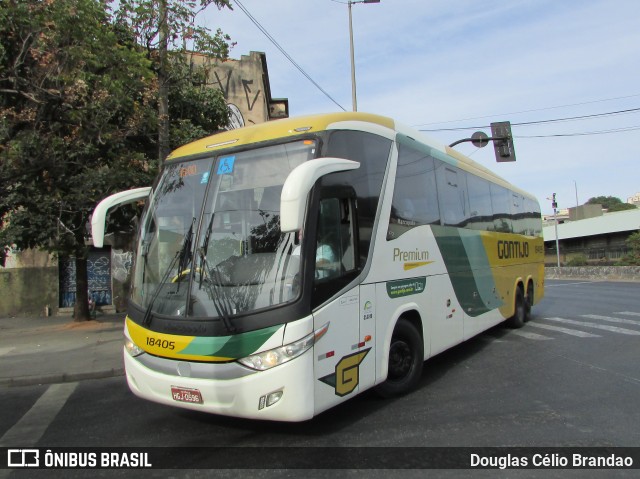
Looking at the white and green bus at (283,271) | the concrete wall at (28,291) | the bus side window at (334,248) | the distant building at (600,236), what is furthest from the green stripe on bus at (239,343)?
the distant building at (600,236)

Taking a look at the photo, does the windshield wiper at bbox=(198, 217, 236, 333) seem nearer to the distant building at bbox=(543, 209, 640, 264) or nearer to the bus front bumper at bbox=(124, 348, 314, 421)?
the bus front bumper at bbox=(124, 348, 314, 421)

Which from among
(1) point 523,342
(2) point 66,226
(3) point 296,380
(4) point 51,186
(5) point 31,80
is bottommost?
(1) point 523,342

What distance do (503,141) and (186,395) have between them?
1613 centimetres

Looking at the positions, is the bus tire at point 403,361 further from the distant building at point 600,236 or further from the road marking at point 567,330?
the distant building at point 600,236

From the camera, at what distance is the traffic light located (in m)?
17.3

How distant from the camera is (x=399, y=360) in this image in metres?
5.77

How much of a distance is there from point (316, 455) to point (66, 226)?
31.5ft

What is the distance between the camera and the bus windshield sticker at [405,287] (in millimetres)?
5371

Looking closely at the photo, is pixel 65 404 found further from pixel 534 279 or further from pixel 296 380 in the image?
pixel 534 279

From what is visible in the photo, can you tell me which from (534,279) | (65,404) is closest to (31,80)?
(65,404)

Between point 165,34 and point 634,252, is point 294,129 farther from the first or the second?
point 634,252

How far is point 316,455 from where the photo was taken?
409 centimetres

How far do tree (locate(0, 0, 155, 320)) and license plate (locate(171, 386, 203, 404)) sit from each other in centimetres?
594

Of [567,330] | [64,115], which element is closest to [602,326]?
[567,330]
